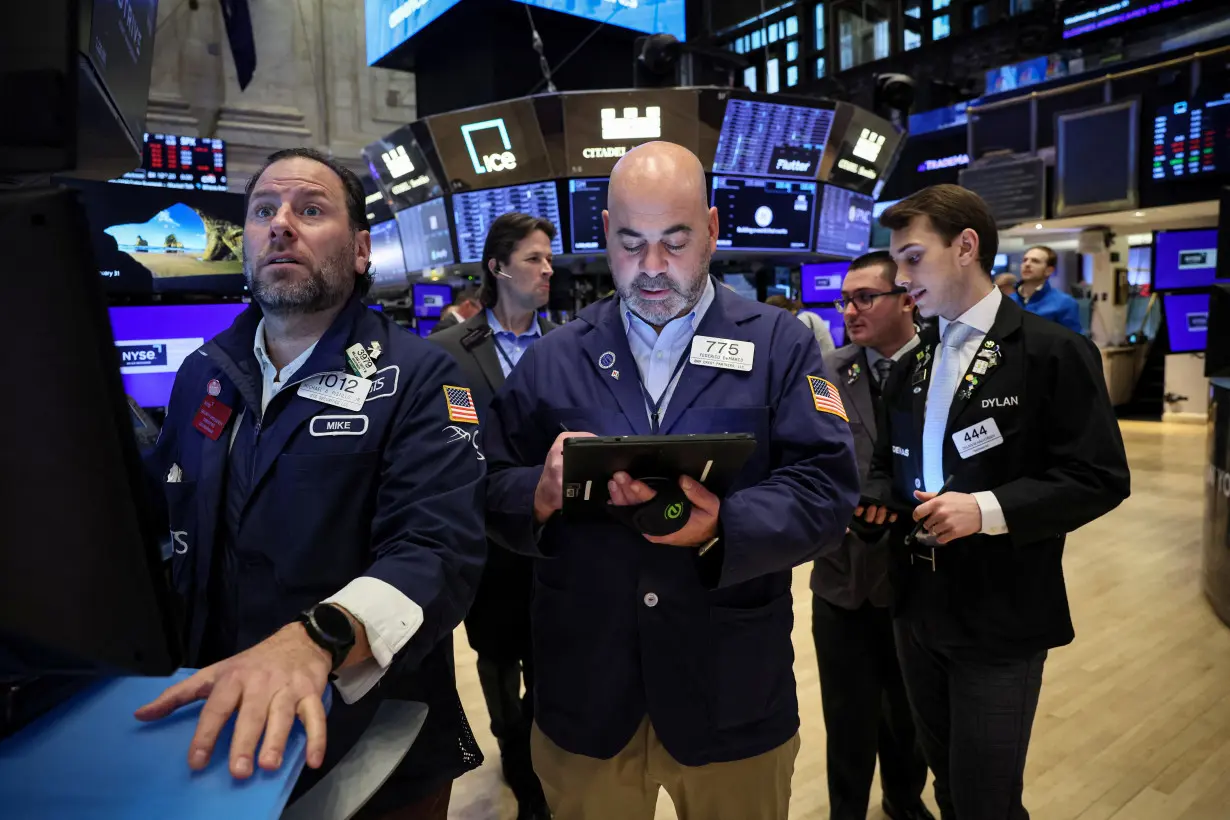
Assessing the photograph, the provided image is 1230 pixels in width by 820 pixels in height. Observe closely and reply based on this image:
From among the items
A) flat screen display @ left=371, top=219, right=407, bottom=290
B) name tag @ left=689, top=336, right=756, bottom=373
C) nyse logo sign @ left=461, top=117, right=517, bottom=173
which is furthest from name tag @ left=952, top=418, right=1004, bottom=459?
flat screen display @ left=371, top=219, right=407, bottom=290

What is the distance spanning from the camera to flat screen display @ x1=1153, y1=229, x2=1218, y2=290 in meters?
8.51

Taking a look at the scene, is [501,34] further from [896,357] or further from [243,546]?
[243,546]

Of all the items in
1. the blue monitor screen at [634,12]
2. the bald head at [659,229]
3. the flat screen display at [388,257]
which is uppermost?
the blue monitor screen at [634,12]

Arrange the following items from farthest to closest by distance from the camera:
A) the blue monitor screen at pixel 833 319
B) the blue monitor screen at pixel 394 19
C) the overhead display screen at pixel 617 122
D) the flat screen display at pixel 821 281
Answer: the blue monitor screen at pixel 394 19 → the blue monitor screen at pixel 833 319 → the flat screen display at pixel 821 281 → the overhead display screen at pixel 617 122

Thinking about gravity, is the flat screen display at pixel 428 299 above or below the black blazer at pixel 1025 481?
above

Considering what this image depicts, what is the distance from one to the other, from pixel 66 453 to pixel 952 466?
167 cm

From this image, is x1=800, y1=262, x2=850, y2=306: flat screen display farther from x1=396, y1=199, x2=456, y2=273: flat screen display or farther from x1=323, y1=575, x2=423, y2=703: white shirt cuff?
x1=323, y1=575, x2=423, y2=703: white shirt cuff

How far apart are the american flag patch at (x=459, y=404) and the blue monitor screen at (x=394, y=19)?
346 inches

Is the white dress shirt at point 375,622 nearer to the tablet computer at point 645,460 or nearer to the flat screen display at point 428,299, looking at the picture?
the tablet computer at point 645,460

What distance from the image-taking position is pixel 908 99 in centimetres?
959

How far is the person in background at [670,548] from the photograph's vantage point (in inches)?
53.6

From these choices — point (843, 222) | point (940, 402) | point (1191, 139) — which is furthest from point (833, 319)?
point (940, 402)

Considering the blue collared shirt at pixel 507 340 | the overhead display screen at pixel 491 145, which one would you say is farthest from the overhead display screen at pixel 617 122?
the blue collared shirt at pixel 507 340

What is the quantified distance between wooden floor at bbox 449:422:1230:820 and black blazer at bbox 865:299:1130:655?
1.07 meters
